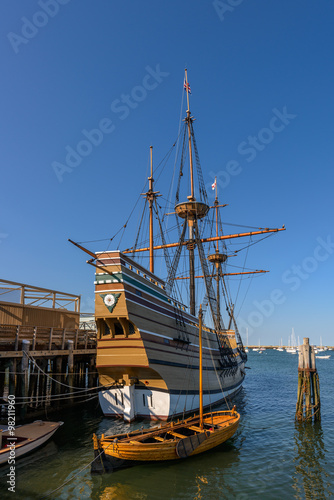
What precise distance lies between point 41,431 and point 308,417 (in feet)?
51.3

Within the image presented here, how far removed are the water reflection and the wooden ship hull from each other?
6821mm

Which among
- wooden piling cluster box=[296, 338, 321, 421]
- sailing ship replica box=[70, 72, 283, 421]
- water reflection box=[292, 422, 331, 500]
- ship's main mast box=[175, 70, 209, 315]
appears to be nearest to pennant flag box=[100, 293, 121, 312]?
sailing ship replica box=[70, 72, 283, 421]

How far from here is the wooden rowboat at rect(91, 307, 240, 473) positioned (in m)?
12.8

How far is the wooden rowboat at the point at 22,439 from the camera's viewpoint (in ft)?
41.3

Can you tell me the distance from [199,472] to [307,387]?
422 inches

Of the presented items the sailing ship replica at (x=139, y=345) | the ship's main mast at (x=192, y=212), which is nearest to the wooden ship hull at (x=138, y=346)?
the sailing ship replica at (x=139, y=345)

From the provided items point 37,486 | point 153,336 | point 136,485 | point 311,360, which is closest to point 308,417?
point 311,360

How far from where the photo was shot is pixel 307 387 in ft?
67.8

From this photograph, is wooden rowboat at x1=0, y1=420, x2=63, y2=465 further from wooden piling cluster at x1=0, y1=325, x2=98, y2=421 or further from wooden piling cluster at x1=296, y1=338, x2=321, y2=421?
wooden piling cluster at x1=296, y1=338, x2=321, y2=421

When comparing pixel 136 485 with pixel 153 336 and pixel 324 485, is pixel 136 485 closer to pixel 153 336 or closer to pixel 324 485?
pixel 324 485

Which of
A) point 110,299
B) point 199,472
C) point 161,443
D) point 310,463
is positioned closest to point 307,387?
point 310,463

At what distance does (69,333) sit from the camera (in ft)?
78.3

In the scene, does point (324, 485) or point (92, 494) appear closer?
point (92, 494)

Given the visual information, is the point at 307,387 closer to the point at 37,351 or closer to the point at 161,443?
the point at 161,443
